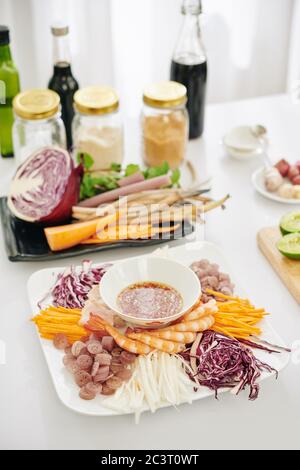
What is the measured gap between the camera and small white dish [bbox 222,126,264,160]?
2035 millimetres

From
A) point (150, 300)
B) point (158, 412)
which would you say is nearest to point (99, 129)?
point (150, 300)

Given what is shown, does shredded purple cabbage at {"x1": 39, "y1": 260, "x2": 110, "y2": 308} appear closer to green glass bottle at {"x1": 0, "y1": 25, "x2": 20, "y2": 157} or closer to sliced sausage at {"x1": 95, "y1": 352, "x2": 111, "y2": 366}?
sliced sausage at {"x1": 95, "y1": 352, "x2": 111, "y2": 366}

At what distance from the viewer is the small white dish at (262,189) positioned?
1.83 meters

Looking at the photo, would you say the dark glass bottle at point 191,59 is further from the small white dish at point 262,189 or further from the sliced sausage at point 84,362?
the sliced sausage at point 84,362

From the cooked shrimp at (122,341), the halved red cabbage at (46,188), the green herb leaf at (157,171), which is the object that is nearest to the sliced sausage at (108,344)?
the cooked shrimp at (122,341)

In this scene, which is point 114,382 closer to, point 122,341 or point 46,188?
point 122,341

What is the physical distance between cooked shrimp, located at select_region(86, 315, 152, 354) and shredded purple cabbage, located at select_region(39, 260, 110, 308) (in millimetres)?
114

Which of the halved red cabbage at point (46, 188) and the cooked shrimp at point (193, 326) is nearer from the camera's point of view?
the cooked shrimp at point (193, 326)

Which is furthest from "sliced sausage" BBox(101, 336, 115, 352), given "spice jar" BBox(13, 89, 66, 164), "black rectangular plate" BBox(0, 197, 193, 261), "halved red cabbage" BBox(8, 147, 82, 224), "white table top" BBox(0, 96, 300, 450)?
"spice jar" BBox(13, 89, 66, 164)

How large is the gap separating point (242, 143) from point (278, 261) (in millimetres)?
624

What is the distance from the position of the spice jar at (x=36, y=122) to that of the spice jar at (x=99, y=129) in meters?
0.05

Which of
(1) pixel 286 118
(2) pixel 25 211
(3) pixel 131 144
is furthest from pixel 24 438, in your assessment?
(1) pixel 286 118

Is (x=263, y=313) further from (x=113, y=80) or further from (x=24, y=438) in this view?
(x=113, y=80)

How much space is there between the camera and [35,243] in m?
1.62
